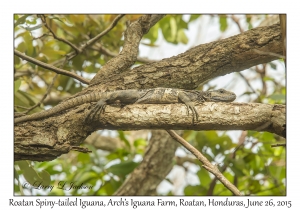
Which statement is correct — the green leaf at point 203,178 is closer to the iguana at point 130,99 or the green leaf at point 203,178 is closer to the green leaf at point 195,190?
the green leaf at point 195,190

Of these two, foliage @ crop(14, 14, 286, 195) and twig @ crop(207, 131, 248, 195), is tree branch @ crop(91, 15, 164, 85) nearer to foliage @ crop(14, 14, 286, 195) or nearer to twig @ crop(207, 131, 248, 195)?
foliage @ crop(14, 14, 286, 195)

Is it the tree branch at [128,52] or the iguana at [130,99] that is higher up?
the tree branch at [128,52]

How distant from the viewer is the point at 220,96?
579cm

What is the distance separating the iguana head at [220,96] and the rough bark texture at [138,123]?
4.07ft

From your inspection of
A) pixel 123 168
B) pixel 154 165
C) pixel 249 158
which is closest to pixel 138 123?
pixel 123 168

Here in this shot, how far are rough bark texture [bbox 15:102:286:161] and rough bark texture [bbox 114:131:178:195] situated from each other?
11.2ft

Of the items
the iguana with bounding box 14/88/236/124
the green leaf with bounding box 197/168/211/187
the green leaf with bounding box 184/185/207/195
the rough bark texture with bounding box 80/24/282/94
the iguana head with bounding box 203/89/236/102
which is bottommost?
the green leaf with bounding box 184/185/207/195

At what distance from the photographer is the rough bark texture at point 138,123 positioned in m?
4.24

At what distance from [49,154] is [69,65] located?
3934mm

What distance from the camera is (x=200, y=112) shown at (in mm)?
4328

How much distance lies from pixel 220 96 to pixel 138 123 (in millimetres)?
1802

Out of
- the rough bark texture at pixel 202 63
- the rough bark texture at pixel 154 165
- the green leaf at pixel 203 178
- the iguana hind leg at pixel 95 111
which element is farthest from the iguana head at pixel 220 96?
the green leaf at pixel 203 178

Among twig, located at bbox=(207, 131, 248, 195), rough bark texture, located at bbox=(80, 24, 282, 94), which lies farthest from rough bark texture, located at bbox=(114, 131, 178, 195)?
rough bark texture, located at bbox=(80, 24, 282, 94)

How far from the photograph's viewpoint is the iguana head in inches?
224
